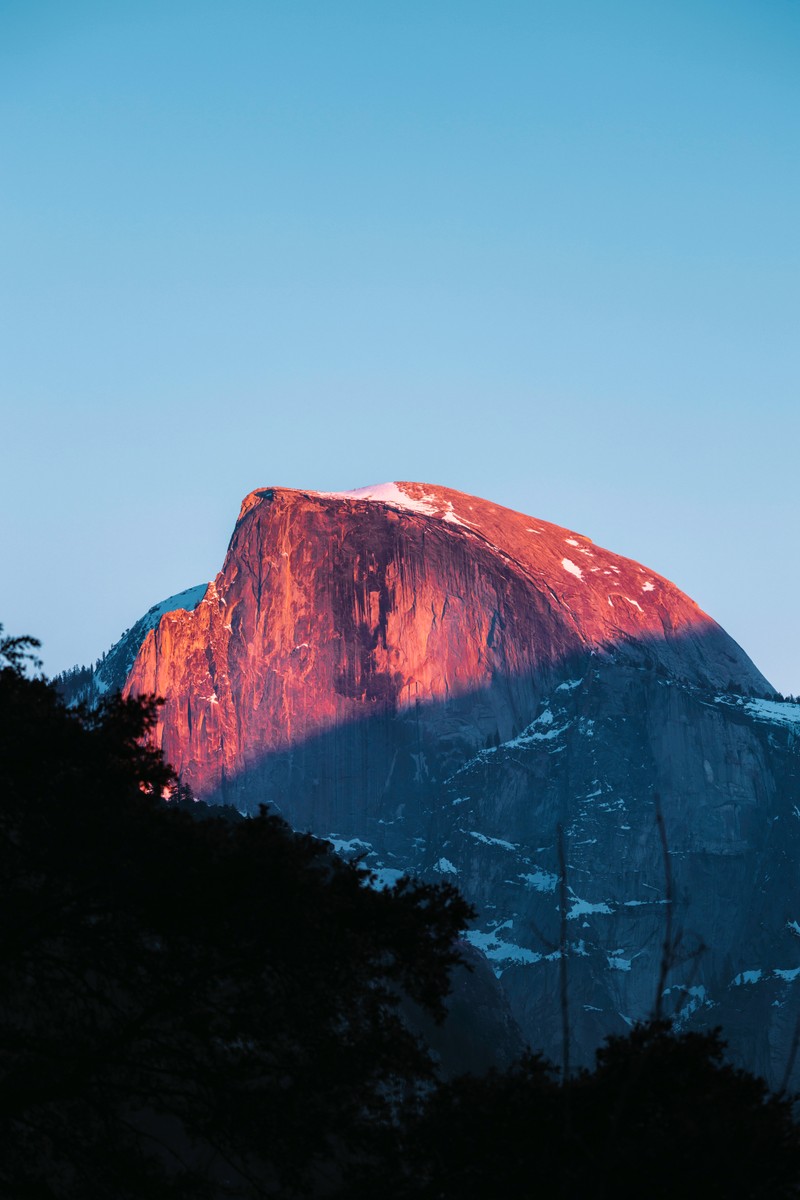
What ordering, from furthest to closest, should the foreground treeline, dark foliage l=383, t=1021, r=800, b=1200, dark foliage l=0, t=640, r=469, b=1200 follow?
dark foliage l=0, t=640, r=469, b=1200
the foreground treeline
dark foliage l=383, t=1021, r=800, b=1200

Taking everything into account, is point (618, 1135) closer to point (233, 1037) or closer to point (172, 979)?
point (233, 1037)

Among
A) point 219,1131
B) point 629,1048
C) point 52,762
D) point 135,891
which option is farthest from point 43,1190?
point 629,1048

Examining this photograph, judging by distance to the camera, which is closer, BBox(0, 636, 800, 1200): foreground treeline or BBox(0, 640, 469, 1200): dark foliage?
BBox(0, 636, 800, 1200): foreground treeline

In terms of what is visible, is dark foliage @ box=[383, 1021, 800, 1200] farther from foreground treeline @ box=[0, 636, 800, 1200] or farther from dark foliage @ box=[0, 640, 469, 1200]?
dark foliage @ box=[0, 640, 469, 1200]

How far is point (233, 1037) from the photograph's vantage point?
24203mm

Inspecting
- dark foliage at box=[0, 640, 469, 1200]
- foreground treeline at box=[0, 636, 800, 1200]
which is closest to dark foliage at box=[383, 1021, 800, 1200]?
foreground treeline at box=[0, 636, 800, 1200]

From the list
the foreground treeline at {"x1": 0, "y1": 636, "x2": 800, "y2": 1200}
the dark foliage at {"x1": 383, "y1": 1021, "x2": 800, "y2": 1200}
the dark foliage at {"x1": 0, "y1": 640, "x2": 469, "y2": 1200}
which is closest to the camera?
the dark foliage at {"x1": 383, "y1": 1021, "x2": 800, "y2": 1200}

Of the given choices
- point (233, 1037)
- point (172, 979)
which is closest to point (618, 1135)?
point (233, 1037)

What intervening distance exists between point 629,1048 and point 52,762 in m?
10.9

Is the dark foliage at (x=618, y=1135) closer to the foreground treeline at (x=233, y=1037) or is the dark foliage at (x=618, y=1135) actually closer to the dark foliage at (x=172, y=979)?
the foreground treeline at (x=233, y=1037)

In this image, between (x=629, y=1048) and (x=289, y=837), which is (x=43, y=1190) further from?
(x=629, y=1048)

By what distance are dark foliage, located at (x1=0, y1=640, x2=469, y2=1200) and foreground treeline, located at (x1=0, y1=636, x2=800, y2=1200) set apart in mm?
37

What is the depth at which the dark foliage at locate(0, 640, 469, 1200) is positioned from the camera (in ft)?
78.8

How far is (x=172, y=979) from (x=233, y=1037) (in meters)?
1.42
